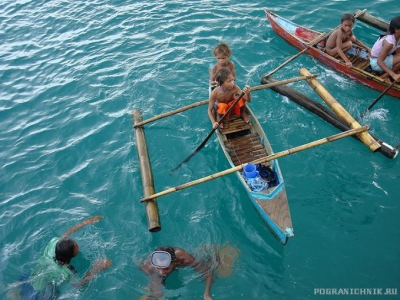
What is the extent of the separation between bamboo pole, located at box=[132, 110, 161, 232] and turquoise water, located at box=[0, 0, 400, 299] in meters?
0.40

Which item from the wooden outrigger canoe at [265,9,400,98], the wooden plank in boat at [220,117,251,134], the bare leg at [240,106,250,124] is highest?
the wooden outrigger canoe at [265,9,400,98]

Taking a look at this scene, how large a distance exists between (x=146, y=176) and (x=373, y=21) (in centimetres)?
966

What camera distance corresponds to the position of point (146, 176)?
8336 mm

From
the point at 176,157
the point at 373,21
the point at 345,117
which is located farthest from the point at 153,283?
the point at 373,21

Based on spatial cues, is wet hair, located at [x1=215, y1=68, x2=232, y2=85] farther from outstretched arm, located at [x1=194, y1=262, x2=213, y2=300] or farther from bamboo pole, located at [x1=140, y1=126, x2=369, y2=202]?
outstretched arm, located at [x1=194, y1=262, x2=213, y2=300]

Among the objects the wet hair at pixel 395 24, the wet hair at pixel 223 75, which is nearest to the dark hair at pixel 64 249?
the wet hair at pixel 223 75

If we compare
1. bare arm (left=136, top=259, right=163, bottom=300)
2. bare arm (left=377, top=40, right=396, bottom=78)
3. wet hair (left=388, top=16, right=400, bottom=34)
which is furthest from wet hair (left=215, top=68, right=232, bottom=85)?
wet hair (left=388, top=16, right=400, bottom=34)

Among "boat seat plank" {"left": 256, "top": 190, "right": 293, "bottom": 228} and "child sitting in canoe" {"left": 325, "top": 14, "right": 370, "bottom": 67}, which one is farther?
"child sitting in canoe" {"left": 325, "top": 14, "right": 370, "bottom": 67}

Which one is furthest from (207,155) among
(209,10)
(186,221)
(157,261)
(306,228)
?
(209,10)

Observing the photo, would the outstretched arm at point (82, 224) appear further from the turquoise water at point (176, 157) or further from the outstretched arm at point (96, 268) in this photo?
the outstretched arm at point (96, 268)

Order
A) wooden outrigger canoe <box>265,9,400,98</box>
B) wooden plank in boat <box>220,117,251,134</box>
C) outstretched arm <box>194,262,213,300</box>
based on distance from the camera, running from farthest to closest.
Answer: wooden outrigger canoe <box>265,9,400,98</box> < wooden plank in boat <box>220,117,251,134</box> < outstretched arm <box>194,262,213,300</box>

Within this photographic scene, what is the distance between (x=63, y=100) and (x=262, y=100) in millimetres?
6470

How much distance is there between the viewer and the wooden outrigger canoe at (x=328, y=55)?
9818 millimetres

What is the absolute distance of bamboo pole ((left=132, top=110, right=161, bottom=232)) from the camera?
7302 mm
